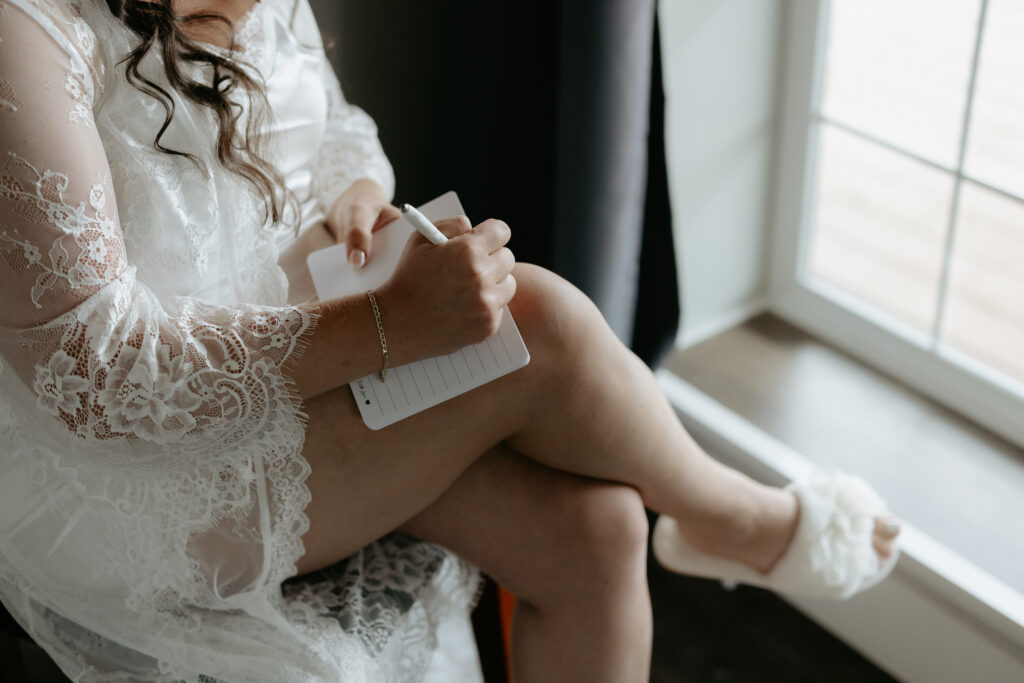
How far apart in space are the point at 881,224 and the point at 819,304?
197 mm

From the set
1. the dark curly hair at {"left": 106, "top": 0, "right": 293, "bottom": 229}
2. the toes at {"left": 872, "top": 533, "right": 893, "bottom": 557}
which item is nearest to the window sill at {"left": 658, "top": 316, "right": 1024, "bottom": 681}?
the toes at {"left": 872, "top": 533, "right": 893, "bottom": 557}

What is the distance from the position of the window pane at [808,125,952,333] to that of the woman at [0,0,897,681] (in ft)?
2.28

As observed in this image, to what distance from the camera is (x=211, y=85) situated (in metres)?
1.05

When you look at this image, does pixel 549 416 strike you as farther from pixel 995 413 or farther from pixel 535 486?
pixel 995 413

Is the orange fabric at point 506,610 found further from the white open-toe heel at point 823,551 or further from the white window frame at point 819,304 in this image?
the white window frame at point 819,304

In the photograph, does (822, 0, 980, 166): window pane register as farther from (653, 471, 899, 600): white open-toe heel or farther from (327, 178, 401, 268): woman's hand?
(327, 178, 401, 268): woman's hand

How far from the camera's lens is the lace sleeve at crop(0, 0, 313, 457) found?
829mm

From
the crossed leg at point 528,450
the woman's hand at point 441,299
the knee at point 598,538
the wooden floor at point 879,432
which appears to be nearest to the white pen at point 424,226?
the woman's hand at point 441,299

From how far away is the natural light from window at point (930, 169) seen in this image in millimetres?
1517

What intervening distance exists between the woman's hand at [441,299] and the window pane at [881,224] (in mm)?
1008

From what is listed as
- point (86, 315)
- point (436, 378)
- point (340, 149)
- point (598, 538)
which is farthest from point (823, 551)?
point (86, 315)

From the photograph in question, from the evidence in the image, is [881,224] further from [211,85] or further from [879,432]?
[211,85]

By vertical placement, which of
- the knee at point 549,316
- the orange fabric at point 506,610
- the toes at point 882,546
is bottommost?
the orange fabric at point 506,610

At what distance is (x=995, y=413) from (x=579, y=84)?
898 mm
